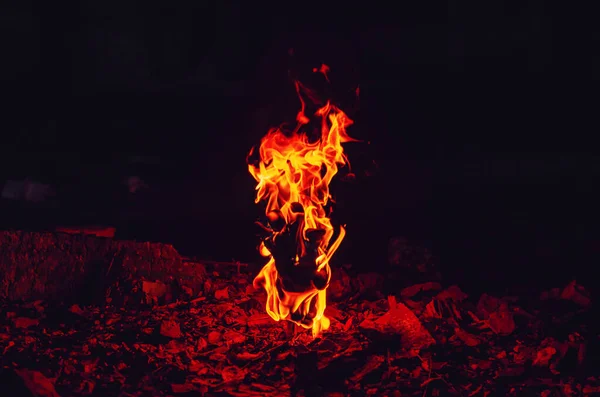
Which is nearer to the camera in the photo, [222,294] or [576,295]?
[576,295]

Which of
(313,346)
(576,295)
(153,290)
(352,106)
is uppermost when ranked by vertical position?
(352,106)

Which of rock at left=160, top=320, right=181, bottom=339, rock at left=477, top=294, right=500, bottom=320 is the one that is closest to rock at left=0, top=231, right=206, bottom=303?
rock at left=160, top=320, right=181, bottom=339

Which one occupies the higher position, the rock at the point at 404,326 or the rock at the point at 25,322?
the rock at the point at 404,326

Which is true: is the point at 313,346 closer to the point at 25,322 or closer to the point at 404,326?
the point at 404,326

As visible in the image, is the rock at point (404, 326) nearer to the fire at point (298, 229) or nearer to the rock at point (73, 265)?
the fire at point (298, 229)

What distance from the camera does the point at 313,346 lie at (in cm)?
439

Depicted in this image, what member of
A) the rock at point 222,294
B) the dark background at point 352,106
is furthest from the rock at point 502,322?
the rock at point 222,294

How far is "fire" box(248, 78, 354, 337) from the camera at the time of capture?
4.45 metres

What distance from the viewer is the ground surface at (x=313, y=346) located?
12.5ft

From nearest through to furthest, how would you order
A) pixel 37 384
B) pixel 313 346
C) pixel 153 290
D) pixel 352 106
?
pixel 37 384 < pixel 313 346 < pixel 153 290 < pixel 352 106

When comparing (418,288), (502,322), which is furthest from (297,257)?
(502,322)

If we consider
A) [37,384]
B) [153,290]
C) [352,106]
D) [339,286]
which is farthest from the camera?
[352,106]

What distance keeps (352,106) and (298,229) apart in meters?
2.81

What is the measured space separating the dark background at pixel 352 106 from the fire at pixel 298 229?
4.75 ft
